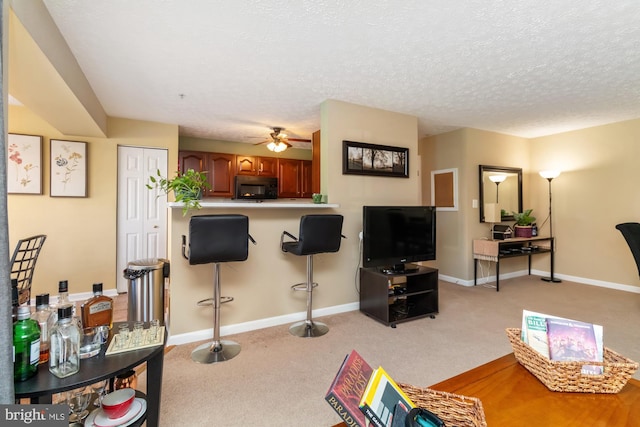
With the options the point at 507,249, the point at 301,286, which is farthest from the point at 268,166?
the point at 507,249

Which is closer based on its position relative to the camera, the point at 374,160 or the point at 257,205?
the point at 257,205

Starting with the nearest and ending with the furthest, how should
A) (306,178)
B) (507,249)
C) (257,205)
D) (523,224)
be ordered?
(257,205)
(507,249)
(523,224)
(306,178)

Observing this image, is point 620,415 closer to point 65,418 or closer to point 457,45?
point 65,418

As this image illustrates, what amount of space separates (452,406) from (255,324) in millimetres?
2508

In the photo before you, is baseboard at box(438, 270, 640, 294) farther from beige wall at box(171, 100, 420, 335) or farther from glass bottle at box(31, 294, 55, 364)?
glass bottle at box(31, 294, 55, 364)

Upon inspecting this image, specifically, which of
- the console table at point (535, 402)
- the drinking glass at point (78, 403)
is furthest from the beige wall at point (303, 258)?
the console table at point (535, 402)

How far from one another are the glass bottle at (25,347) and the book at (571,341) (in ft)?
5.86

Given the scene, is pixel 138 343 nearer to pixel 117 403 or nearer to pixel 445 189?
pixel 117 403

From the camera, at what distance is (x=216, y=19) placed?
1.99 m

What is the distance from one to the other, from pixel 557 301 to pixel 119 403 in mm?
4670

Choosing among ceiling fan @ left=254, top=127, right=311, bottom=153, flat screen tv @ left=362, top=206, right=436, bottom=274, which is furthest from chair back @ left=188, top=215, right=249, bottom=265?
ceiling fan @ left=254, top=127, right=311, bottom=153

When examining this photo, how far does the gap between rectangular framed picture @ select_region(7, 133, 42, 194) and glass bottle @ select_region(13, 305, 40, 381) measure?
146 inches

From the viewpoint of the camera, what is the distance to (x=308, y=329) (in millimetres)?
2955

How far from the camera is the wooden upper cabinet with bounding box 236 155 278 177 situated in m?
5.63
